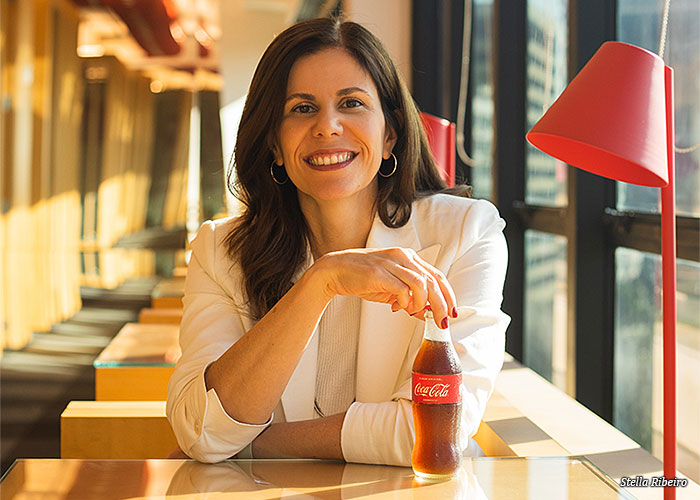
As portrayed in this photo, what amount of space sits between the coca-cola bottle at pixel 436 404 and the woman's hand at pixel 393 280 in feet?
0.10

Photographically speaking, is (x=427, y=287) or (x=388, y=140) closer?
(x=427, y=287)

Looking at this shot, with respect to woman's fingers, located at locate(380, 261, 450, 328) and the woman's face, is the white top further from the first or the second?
woman's fingers, located at locate(380, 261, 450, 328)

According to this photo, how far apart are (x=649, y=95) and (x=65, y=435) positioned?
A: 1.45m

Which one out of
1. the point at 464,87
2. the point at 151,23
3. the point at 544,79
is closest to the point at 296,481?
the point at 544,79

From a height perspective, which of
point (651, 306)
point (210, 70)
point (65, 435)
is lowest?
point (65, 435)

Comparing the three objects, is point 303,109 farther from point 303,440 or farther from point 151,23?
point 151,23

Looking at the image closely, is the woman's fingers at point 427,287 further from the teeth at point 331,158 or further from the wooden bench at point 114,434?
the wooden bench at point 114,434

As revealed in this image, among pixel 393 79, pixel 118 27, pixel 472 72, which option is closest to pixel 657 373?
pixel 393 79

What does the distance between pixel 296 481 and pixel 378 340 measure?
51cm

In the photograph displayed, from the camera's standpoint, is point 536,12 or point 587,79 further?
point 536,12

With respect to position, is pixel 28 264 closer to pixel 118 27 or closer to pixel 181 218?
pixel 181 218

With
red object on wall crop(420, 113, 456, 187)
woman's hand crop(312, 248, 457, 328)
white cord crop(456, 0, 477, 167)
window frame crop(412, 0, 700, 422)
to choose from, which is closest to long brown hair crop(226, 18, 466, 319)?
woman's hand crop(312, 248, 457, 328)

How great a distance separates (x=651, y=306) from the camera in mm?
2283

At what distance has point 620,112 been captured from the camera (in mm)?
1017
